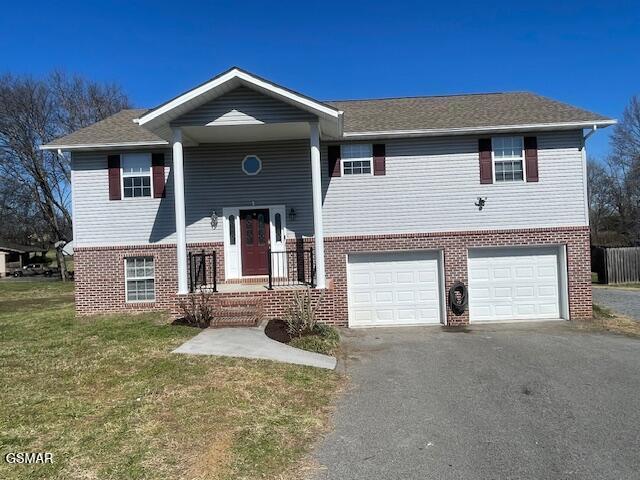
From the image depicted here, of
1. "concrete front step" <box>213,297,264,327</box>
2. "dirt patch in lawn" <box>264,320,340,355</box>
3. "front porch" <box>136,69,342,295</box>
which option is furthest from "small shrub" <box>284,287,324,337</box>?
"front porch" <box>136,69,342,295</box>

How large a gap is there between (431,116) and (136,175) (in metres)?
8.43

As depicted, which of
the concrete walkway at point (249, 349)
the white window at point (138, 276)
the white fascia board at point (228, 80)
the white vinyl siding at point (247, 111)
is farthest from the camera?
the white window at point (138, 276)

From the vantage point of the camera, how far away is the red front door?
42.3 feet

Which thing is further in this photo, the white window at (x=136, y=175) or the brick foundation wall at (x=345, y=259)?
the white window at (x=136, y=175)

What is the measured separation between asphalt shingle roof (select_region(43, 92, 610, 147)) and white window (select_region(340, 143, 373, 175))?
46 centimetres

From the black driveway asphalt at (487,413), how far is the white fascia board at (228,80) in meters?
5.24

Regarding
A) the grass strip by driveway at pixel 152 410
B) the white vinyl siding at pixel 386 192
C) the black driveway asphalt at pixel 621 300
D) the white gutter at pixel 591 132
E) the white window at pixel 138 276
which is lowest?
the black driveway asphalt at pixel 621 300

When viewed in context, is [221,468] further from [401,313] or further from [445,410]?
[401,313]

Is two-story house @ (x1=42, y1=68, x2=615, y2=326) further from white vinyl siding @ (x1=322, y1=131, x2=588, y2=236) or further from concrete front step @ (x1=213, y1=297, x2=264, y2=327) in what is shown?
concrete front step @ (x1=213, y1=297, x2=264, y2=327)

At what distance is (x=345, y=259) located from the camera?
12.8 metres

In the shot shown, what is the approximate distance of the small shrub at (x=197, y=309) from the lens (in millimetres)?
10156

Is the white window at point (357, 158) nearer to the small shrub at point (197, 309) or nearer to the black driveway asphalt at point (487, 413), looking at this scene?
the small shrub at point (197, 309)

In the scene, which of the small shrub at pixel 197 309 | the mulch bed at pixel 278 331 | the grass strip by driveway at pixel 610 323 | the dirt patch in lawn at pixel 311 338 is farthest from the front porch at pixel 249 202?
the grass strip by driveway at pixel 610 323

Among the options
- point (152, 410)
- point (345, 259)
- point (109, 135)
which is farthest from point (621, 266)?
point (152, 410)
